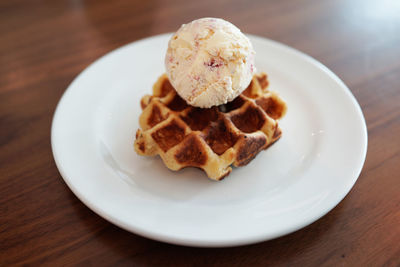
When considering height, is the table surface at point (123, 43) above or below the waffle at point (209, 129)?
below

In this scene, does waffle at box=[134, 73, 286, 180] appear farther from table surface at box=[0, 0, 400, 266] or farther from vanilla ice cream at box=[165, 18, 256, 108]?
table surface at box=[0, 0, 400, 266]

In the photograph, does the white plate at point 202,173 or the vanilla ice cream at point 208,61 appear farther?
the vanilla ice cream at point 208,61

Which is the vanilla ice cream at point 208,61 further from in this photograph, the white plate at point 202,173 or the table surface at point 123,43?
the table surface at point 123,43

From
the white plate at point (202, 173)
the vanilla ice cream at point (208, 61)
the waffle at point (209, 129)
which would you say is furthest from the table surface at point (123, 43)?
the vanilla ice cream at point (208, 61)

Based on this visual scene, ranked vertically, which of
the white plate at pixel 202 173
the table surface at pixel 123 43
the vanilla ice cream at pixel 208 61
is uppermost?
the vanilla ice cream at pixel 208 61

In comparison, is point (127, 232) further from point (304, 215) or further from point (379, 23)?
point (379, 23)

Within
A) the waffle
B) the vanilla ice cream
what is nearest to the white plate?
the waffle

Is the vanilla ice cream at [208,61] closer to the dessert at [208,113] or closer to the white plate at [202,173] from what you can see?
the dessert at [208,113]

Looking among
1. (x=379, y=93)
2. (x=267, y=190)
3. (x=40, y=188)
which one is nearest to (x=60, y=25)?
(x=40, y=188)

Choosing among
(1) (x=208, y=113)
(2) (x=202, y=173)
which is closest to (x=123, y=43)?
(1) (x=208, y=113)
